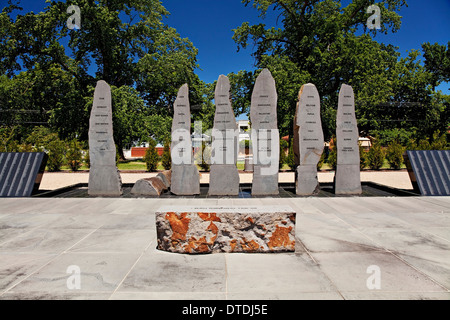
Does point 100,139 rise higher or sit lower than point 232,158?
higher

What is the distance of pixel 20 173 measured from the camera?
8875mm

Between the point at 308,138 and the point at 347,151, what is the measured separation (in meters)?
1.30

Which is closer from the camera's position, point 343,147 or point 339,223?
point 339,223

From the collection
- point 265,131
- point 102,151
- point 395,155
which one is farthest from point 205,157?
point 395,155

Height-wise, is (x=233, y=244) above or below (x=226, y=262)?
above

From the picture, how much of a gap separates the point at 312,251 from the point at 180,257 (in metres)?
1.87

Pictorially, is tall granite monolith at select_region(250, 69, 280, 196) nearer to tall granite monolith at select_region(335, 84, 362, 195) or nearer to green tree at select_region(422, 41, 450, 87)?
tall granite monolith at select_region(335, 84, 362, 195)

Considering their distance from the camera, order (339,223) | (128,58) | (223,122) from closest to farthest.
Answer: (339,223) → (223,122) → (128,58)

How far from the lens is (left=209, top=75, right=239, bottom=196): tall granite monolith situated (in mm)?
8750

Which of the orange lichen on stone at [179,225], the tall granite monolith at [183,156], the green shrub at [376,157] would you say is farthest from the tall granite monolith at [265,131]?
the green shrub at [376,157]

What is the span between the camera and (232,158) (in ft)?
28.9

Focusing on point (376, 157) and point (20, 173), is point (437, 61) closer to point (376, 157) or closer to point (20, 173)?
point (376, 157)
